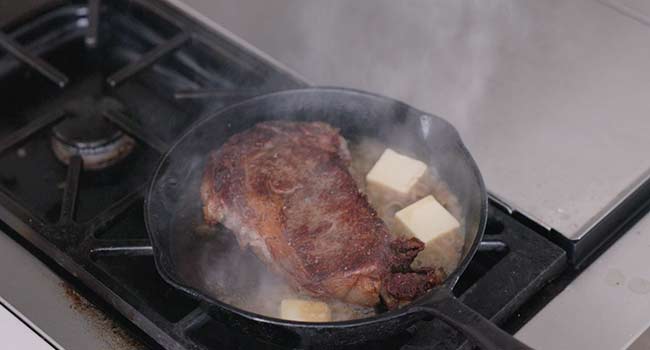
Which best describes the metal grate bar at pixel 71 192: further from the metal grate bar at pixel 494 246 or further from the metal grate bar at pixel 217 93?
the metal grate bar at pixel 494 246

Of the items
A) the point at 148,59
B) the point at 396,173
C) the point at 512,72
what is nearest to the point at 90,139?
the point at 148,59

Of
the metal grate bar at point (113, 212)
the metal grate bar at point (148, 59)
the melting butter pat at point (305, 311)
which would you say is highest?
the melting butter pat at point (305, 311)

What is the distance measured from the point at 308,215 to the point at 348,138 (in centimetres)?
26

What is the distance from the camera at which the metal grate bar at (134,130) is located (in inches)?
59.7

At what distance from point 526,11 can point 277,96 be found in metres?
0.65

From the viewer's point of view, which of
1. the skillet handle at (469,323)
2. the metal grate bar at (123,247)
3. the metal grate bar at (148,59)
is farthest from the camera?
the metal grate bar at (148,59)

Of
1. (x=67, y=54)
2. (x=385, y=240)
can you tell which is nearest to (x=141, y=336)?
(x=385, y=240)

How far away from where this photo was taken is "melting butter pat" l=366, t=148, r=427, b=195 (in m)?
1.43

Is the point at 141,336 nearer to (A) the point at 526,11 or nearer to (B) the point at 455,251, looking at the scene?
(B) the point at 455,251

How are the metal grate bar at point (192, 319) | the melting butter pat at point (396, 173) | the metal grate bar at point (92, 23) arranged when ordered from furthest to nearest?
the metal grate bar at point (92, 23) < the melting butter pat at point (396, 173) < the metal grate bar at point (192, 319)

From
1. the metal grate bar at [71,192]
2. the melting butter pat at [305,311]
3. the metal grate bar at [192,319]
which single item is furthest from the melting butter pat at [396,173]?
the metal grate bar at [71,192]

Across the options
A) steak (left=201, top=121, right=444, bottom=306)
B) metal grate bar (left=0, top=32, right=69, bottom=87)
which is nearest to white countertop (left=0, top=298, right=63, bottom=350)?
steak (left=201, top=121, right=444, bottom=306)

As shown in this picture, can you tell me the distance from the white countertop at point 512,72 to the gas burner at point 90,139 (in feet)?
1.07

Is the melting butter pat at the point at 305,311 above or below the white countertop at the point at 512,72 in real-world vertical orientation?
below
